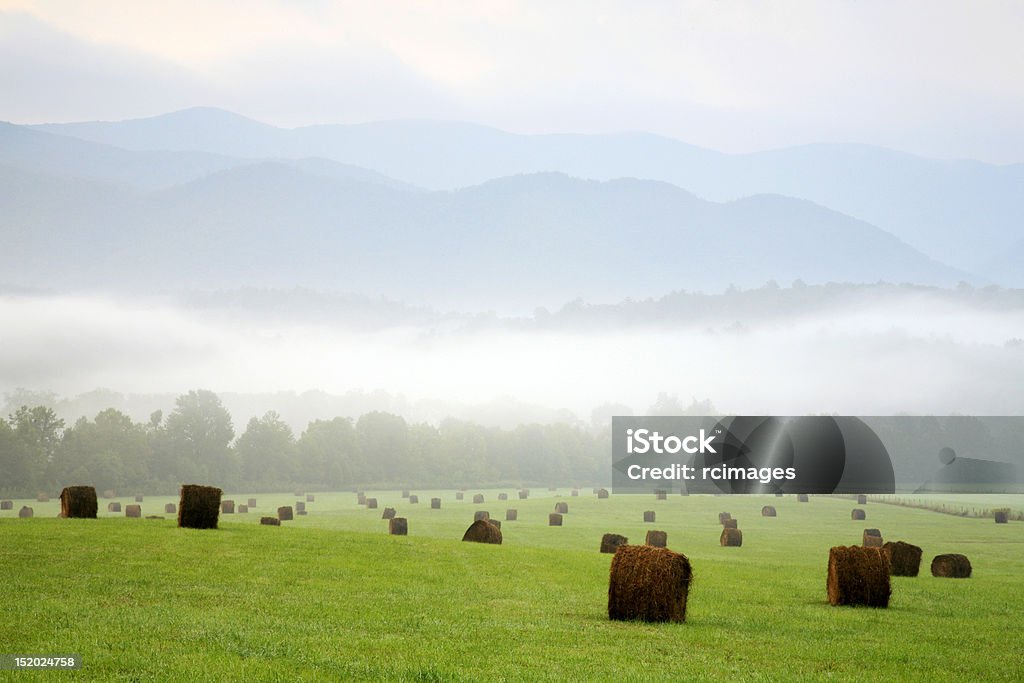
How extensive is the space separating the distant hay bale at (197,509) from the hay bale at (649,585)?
67.4 feet

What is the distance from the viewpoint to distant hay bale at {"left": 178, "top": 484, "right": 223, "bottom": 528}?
41031mm

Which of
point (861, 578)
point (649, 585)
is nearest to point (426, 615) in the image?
point (649, 585)

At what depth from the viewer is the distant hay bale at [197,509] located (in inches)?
1615

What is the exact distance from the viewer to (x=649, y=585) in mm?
25141

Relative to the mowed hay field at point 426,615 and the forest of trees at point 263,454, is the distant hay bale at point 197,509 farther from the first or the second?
the forest of trees at point 263,454

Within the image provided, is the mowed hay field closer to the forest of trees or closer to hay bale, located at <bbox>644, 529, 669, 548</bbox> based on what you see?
hay bale, located at <bbox>644, 529, 669, 548</bbox>

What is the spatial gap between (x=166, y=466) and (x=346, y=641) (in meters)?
131

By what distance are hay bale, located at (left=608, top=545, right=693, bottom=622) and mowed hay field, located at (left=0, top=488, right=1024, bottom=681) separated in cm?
57

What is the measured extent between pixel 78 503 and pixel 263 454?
4360 inches

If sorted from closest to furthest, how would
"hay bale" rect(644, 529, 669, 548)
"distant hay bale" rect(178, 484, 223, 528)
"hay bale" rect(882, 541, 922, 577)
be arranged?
1. "hay bale" rect(882, 541, 922, 577)
2. "distant hay bale" rect(178, 484, 223, 528)
3. "hay bale" rect(644, 529, 669, 548)

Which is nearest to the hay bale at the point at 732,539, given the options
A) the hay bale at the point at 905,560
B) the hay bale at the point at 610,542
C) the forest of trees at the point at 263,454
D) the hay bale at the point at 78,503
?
the hay bale at the point at 610,542

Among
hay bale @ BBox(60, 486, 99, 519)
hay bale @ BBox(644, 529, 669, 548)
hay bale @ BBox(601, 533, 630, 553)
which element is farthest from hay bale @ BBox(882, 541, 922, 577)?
hay bale @ BBox(60, 486, 99, 519)

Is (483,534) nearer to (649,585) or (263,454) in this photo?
(649,585)

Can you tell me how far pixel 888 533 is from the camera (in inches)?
2835
